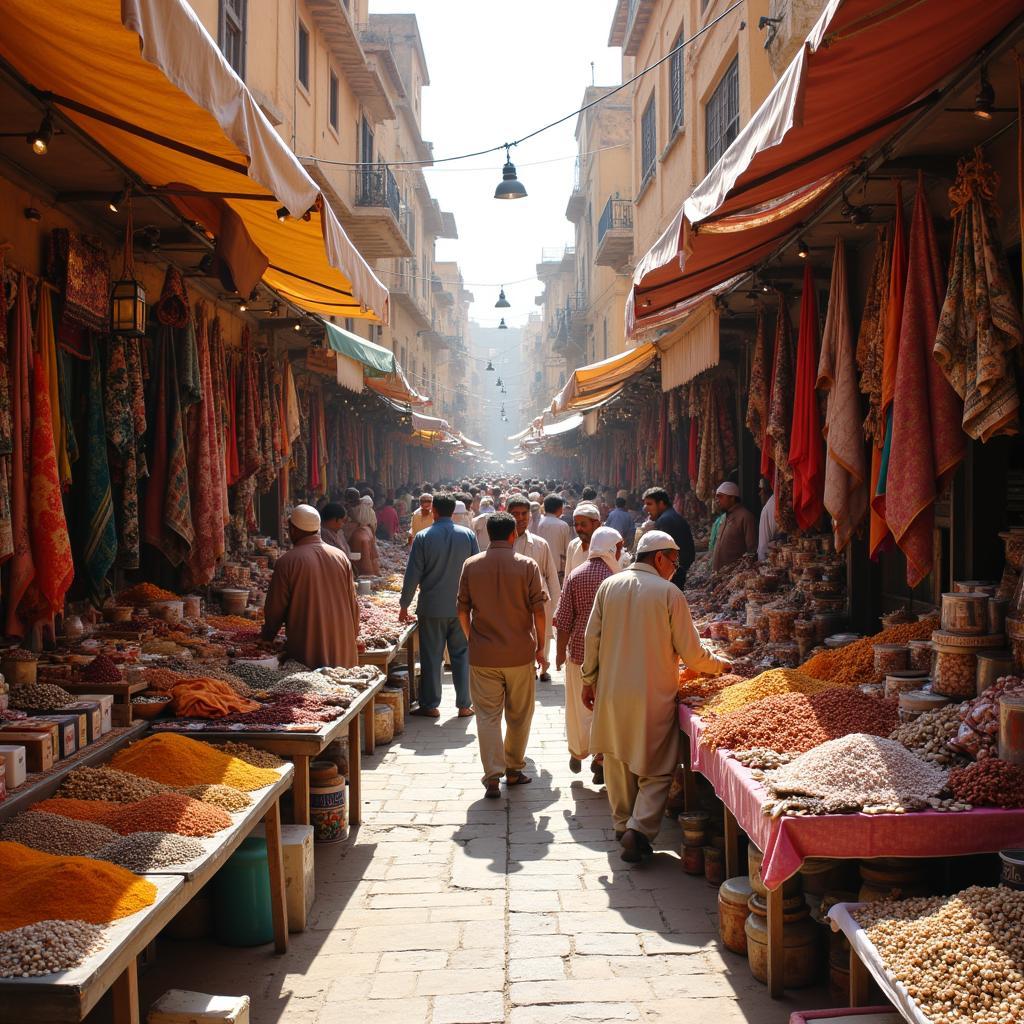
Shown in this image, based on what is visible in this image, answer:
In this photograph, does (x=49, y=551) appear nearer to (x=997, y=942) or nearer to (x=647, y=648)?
(x=647, y=648)

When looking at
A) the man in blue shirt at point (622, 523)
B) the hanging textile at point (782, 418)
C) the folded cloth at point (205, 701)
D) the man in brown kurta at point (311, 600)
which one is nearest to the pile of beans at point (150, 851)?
the folded cloth at point (205, 701)

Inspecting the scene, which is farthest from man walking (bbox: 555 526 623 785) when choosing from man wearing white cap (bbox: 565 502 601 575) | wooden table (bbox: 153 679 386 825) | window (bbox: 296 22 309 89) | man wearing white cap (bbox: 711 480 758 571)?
window (bbox: 296 22 309 89)

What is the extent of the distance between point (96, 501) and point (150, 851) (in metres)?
3.08

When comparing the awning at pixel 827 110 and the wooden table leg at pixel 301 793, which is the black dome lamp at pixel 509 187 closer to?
the awning at pixel 827 110

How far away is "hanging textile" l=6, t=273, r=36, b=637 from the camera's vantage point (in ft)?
15.6

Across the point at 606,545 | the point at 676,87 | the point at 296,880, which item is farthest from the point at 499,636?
the point at 676,87

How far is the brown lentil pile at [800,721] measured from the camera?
423 cm

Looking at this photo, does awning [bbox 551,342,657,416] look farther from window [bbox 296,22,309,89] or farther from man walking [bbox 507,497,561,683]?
window [bbox 296,22,309,89]

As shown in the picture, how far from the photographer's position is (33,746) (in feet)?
12.4

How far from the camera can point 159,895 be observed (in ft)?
9.45

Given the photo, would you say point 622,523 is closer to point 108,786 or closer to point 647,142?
point 647,142

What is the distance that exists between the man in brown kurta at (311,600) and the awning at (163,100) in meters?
1.71

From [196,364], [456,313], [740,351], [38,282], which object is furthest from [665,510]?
[456,313]

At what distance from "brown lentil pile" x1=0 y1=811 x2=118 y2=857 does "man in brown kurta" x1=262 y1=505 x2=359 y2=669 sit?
2.90m
